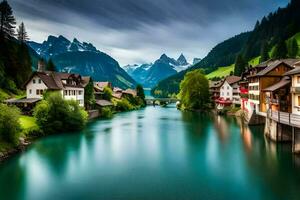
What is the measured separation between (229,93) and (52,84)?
61.7 meters

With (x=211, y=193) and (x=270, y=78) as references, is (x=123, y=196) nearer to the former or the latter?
(x=211, y=193)

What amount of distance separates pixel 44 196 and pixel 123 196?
19.8ft

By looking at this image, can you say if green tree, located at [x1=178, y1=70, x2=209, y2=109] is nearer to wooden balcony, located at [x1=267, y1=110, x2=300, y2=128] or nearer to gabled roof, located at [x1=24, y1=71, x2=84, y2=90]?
gabled roof, located at [x1=24, y1=71, x2=84, y2=90]

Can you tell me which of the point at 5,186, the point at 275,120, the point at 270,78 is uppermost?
the point at 270,78

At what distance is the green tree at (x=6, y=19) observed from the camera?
87.1 metres

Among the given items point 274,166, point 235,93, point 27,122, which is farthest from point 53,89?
point 235,93

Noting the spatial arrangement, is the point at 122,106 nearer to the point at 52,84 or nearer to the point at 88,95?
the point at 88,95

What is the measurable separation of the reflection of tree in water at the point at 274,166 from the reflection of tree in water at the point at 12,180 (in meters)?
19.7

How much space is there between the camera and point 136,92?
527ft

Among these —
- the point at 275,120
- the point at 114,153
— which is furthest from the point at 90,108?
the point at 275,120

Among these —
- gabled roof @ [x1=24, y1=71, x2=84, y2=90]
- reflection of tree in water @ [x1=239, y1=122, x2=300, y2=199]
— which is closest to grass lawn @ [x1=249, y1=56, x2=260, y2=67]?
gabled roof @ [x1=24, y1=71, x2=84, y2=90]

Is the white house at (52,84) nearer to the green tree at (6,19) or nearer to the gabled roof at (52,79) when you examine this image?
the gabled roof at (52,79)

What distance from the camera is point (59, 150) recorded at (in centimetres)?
3791

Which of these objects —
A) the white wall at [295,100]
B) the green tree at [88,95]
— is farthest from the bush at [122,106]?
the white wall at [295,100]
